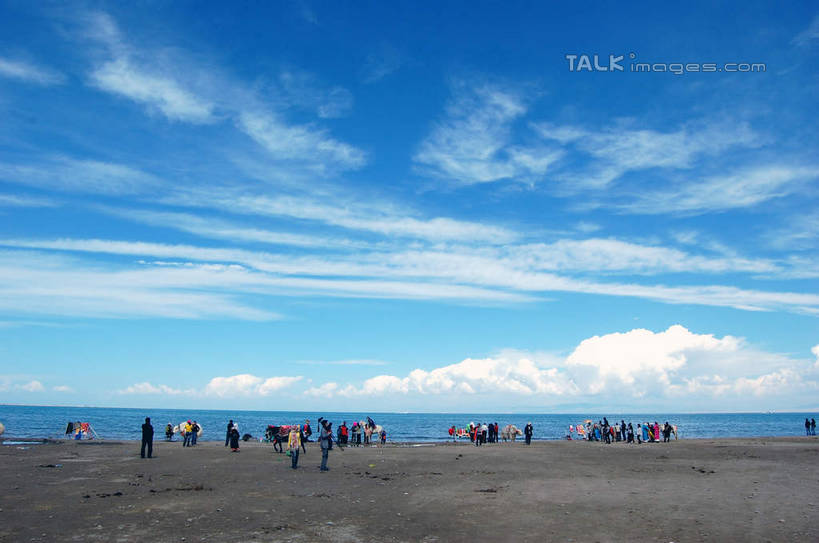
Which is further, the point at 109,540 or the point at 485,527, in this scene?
the point at 485,527

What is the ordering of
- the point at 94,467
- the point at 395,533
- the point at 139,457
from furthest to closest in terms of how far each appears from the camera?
1. the point at 139,457
2. the point at 94,467
3. the point at 395,533

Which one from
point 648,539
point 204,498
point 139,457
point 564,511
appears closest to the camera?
point 648,539

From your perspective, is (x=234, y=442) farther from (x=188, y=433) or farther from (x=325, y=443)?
(x=325, y=443)

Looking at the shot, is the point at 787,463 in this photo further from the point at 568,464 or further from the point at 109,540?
the point at 109,540

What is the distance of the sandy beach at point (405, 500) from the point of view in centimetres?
1319

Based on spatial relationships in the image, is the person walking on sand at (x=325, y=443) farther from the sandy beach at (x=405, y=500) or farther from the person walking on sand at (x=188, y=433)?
the person walking on sand at (x=188, y=433)

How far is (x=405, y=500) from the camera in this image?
58.4 feet

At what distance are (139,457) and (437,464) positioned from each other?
17.4m

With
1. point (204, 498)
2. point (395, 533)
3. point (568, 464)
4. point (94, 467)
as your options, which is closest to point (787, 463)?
point (568, 464)

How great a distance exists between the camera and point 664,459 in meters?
32.3

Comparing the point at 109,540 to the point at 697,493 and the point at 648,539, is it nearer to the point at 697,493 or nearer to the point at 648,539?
the point at 648,539

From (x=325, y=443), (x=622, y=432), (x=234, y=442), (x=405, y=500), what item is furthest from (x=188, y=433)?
(x=622, y=432)

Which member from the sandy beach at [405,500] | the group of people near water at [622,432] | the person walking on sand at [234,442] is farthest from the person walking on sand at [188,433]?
the group of people near water at [622,432]

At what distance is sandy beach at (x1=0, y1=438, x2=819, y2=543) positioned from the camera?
1319cm
